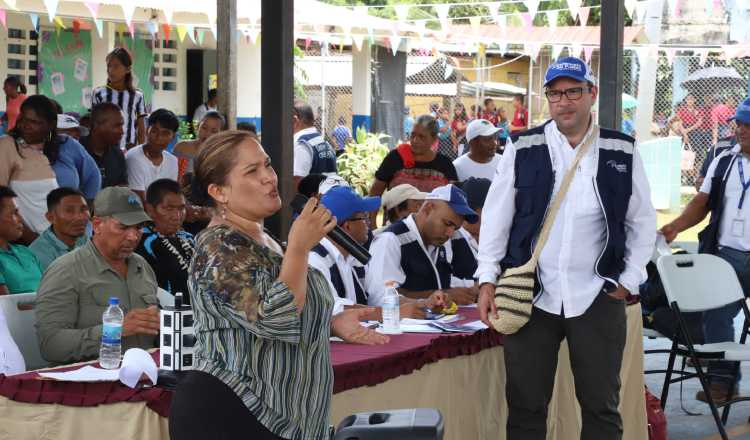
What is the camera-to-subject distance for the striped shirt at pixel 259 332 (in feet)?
8.50

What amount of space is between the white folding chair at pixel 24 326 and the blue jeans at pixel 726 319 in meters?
4.14

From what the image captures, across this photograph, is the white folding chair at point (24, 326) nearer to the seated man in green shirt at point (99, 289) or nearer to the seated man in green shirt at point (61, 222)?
the seated man in green shirt at point (99, 289)

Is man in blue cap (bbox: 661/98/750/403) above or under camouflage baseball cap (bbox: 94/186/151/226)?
under

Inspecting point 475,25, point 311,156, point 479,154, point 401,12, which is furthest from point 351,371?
point 475,25

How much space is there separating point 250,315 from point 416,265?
3.20 metres

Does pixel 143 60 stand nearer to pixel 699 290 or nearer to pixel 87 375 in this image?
pixel 699 290

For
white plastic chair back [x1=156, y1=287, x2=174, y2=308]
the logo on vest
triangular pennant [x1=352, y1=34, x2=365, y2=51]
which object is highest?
triangular pennant [x1=352, y1=34, x2=365, y2=51]

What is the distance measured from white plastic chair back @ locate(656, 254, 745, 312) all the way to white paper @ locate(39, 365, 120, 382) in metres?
3.77

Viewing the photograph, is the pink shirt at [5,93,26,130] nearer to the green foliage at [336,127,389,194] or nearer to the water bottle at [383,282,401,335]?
the green foliage at [336,127,389,194]

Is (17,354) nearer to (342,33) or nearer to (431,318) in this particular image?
(431,318)

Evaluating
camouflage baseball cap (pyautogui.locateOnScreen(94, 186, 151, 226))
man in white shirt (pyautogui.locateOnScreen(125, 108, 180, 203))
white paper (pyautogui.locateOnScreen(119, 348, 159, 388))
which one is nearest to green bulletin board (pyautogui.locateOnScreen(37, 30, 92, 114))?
man in white shirt (pyautogui.locateOnScreen(125, 108, 180, 203))

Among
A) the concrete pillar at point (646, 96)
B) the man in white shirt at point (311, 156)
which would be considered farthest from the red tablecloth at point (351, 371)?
the concrete pillar at point (646, 96)

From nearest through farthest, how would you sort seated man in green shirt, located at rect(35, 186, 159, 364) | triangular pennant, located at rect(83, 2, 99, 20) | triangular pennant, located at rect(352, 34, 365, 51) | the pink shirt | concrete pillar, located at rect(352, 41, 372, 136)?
seated man in green shirt, located at rect(35, 186, 159, 364) < the pink shirt < triangular pennant, located at rect(83, 2, 99, 20) < triangular pennant, located at rect(352, 34, 365, 51) < concrete pillar, located at rect(352, 41, 372, 136)

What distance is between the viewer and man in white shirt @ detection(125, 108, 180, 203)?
26.0 feet
